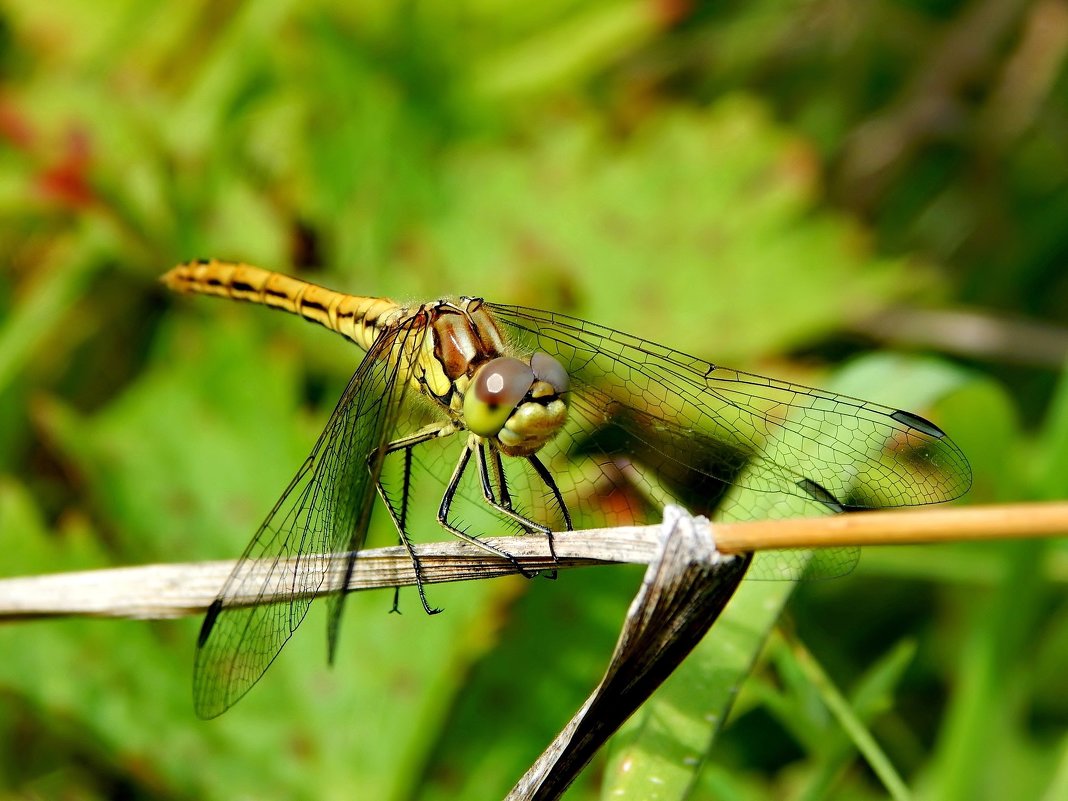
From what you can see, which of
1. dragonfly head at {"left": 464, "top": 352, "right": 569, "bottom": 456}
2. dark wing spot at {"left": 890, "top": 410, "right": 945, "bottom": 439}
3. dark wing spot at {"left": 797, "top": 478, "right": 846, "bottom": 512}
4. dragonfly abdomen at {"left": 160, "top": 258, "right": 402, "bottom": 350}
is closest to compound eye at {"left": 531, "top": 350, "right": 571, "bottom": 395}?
dragonfly head at {"left": 464, "top": 352, "right": 569, "bottom": 456}

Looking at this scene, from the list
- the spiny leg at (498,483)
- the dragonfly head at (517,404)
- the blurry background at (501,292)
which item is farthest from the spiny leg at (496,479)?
the blurry background at (501,292)

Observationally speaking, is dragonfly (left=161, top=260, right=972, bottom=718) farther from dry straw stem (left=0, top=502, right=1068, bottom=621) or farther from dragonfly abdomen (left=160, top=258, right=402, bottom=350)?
dragonfly abdomen (left=160, top=258, right=402, bottom=350)

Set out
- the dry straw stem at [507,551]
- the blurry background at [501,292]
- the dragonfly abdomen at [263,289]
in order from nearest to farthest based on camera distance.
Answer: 1. the dry straw stem at [507,551]
2. the blurry background at [501,292]
3. the dragonfly abdomen at [263,289]

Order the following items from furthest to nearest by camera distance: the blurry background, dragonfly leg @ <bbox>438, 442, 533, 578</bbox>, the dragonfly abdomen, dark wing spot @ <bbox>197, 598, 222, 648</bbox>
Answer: the dragonfly abdomen < the blurry background < dragonfly leg @ <bbox>438, 442, 533, 578</bbox> < dark wing spot @ <bbox>197, 598, 222, 648</bbox>

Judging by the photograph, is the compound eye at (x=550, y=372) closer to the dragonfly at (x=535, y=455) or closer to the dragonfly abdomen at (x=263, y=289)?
the dragonfly at (x=535, y=455)

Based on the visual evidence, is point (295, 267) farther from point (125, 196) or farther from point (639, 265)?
point (639, 265)

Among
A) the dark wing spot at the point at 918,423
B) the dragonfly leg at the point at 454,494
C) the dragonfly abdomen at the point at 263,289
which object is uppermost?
the dark wing spot at the point at 918,423

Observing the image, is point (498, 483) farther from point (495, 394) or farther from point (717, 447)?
point (717, 447)

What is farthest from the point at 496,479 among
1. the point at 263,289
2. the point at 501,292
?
the point at 501,292
